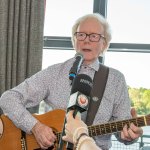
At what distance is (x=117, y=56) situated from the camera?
2748mm

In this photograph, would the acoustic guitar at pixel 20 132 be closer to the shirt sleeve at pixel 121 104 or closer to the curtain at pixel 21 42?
the shirt sleeve at pixel 121 104

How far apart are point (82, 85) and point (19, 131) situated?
854 millimetres

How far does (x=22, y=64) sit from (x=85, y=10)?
28.2 inches

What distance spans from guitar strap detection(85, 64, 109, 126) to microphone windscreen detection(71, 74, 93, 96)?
0.72 m

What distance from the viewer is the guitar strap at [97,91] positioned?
199 cm

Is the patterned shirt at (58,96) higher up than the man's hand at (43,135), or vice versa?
the patterned shirt at (58,96)

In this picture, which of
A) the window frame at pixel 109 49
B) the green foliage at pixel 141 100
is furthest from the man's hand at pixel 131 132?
the window frame at pixel 109 49

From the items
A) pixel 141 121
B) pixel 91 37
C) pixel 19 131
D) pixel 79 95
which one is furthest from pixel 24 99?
pixel 79 95

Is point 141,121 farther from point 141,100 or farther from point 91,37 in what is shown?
point 141,100

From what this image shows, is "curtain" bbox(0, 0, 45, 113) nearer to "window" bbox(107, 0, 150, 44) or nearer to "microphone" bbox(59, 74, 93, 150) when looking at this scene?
"window" bbox(107, 0, 150, 44)

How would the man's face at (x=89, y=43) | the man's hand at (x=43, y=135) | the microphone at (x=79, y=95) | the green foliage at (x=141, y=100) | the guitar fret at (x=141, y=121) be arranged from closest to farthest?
the microphone at (x=79, y=95)
the guitar fret at (x=141, y=121)
the man's hand at (x=43, y=135)
the man's face at (x=89, y=43)
the green foliage at (x=141, y=100)

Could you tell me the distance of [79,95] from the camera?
1195mm

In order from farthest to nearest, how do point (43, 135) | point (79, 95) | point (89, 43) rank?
point (89, 43), point (43, 135), point (79, 95)

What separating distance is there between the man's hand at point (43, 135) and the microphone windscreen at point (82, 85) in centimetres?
60
